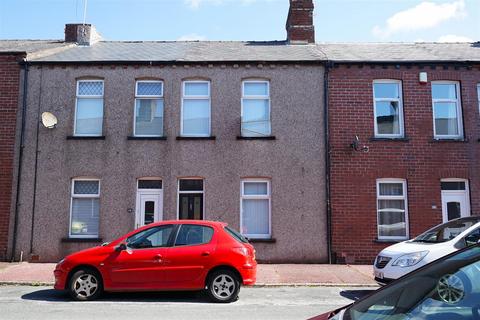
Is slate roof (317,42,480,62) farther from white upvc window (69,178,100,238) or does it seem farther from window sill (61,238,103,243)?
window sill (61,238,103,243)

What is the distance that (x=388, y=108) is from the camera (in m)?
14.3

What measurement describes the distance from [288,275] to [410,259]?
376 centimetres

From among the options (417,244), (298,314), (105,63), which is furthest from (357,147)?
(105,63)

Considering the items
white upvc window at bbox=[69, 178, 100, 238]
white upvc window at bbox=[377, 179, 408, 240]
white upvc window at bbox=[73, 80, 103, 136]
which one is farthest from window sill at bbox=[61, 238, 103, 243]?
white upvc window at bbox=[377, 179, 408, 240]

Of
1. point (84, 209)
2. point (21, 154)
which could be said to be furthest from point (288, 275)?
point (21, 154)

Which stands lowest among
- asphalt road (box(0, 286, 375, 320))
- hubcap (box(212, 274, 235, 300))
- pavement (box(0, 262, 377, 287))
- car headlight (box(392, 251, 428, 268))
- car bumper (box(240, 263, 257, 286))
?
asphalt road (box(0, 286, 375, 320))

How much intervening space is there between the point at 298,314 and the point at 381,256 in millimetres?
2633

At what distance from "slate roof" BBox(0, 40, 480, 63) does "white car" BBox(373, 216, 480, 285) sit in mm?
6959

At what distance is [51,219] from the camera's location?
13469 millimetres

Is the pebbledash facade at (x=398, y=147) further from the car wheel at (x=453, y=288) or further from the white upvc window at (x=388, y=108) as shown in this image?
the car wheel at (x=453, y=288)

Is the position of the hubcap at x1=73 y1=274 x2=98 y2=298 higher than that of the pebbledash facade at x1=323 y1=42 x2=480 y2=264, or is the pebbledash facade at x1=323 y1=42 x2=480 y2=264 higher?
the pebbledash facade at x1=323 y1=42 x2=480 y2=264

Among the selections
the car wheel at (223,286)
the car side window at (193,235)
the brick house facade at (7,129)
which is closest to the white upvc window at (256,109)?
the car side window at (193,235)

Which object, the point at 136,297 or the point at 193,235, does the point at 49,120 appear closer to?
the point at 136,297

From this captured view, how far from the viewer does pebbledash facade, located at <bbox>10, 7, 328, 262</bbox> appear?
13461 mm
